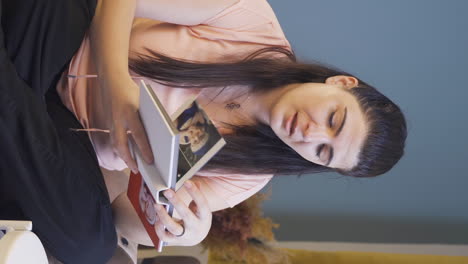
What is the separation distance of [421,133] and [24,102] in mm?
1771

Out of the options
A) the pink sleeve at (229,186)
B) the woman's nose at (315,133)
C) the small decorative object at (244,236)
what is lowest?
the small decorative object at (244,236)

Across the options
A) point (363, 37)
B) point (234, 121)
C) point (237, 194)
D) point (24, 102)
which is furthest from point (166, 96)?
point (363, 37)

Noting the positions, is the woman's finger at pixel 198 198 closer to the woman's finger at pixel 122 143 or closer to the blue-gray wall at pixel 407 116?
the woman's finger at pixel 122 143

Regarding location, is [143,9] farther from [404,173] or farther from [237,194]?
[404,173]

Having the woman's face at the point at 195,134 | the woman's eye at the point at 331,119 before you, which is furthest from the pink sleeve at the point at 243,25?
the woman's face at the point at 195,134

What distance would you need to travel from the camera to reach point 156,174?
963mm

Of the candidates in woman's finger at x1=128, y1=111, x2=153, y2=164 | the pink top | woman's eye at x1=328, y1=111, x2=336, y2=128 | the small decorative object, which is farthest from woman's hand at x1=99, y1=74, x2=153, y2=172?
the small decorative object

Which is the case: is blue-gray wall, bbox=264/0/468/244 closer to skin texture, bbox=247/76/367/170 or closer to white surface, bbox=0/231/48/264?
skin texture, bbox=247/76/367/170

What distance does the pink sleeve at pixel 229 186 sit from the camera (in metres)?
1.49

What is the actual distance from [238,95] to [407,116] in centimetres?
107

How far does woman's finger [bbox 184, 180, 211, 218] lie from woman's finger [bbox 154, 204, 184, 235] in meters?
0.05

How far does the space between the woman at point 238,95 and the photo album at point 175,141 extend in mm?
273

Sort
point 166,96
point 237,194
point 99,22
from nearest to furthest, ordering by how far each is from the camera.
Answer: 1. point 99,22
2. point 166,96
3. point 237,194

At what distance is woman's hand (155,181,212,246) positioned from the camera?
108 centimetres
